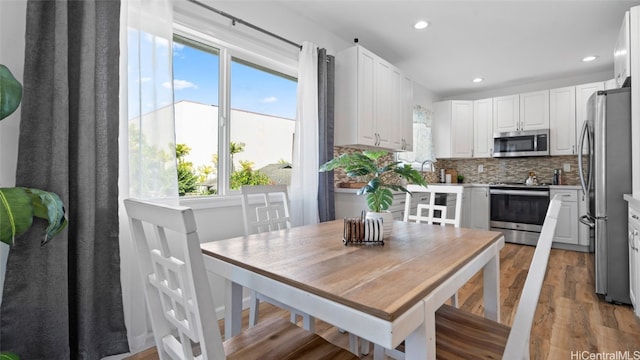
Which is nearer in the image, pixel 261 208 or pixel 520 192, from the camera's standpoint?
pixel 261 208

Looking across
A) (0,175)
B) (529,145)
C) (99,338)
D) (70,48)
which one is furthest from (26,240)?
(529,145)

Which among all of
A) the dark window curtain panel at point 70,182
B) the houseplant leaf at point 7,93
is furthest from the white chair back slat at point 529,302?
the dark window curtain panel at point 70,182

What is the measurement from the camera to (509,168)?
17.5 ft

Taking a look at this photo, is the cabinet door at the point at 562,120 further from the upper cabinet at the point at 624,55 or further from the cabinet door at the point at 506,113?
the upper cabinet at the point at 624,55

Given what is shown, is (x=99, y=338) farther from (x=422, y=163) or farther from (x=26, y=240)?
(x=422, y=163)

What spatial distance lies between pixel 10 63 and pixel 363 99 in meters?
2.66

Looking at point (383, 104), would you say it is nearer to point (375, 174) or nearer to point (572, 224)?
point (375, 174)

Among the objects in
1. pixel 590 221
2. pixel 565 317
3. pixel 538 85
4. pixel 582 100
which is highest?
pixel 538 85

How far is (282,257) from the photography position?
1177 mm

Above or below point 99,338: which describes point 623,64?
above

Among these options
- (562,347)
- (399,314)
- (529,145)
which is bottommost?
(562,347)

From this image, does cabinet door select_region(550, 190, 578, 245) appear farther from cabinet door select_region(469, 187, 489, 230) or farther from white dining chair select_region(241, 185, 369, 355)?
white dining chair select_region(241, 185, 369, 355)

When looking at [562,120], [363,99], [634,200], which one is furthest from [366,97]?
[562,120]

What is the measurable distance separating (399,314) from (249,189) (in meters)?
1.37
